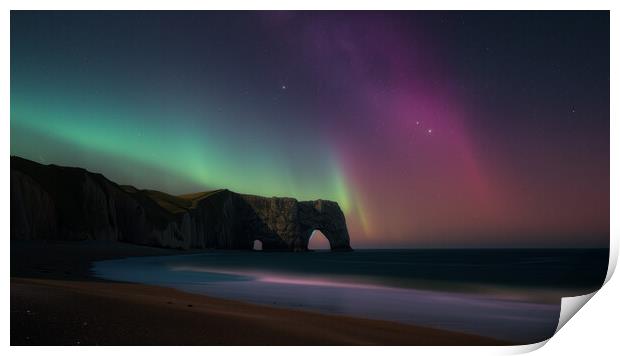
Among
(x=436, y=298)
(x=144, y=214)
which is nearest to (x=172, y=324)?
(x=436, y=298)

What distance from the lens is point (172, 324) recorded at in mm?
4594

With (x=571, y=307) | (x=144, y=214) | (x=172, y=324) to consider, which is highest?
(x=144, y=214)

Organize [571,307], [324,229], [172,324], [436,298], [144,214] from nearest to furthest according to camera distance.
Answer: [172,324]
[571,307]
[436,298]
[144,214]
[324,229]

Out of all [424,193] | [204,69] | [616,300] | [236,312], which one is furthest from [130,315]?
[616,300]

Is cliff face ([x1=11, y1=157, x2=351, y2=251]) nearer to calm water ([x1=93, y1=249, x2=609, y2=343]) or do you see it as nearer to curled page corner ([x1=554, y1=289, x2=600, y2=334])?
calm water ([x1=93, y1=249, x2=609, y2=343])

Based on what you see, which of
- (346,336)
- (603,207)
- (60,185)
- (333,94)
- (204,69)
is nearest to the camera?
(346,336)

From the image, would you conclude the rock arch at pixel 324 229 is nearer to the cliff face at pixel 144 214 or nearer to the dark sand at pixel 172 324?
the cliff face at pixel 144 214

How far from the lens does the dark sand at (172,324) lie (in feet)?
14.2

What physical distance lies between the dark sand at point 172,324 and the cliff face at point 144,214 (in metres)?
1.42

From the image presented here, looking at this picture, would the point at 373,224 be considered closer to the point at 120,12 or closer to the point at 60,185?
the point at 120,12

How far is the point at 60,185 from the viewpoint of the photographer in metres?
9.12

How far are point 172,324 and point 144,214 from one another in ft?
40.3
